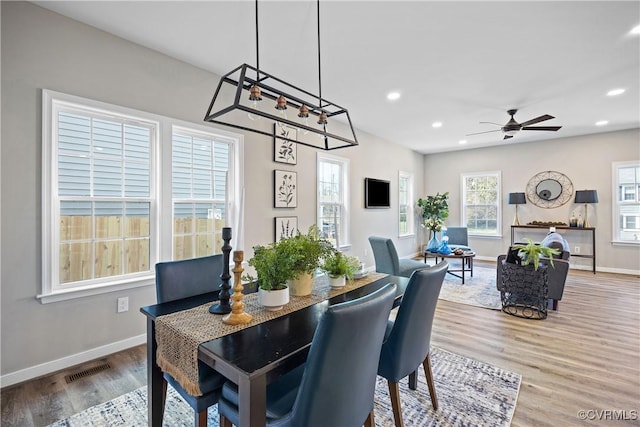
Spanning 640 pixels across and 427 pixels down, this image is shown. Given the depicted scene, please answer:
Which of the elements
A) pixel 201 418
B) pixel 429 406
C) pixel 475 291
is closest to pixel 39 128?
pixel 201 418

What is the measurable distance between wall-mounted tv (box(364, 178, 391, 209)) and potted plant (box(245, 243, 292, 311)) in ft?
14.1

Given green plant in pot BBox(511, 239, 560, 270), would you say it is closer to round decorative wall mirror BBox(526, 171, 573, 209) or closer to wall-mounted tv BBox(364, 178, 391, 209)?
wall-mounted tv BBox(364, 178, 391, 209)

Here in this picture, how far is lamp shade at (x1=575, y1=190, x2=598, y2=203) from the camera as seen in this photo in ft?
18.6

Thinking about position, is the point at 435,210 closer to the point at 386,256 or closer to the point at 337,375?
the point at 386,256

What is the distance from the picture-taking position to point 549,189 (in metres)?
6.41

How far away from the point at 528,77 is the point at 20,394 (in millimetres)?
5437

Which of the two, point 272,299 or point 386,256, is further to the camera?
point 386,256

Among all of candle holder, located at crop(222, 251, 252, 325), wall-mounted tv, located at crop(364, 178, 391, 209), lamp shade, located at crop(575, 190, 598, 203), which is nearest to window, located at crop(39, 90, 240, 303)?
candle holder, located at crop(222, 251, 252, 325)

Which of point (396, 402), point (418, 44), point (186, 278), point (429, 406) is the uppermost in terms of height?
point (418, 44)

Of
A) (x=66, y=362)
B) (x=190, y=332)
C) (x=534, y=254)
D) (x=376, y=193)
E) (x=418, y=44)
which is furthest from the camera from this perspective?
(x=376, y=193)

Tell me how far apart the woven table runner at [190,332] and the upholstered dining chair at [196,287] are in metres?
0.12

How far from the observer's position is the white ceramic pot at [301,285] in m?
1.81

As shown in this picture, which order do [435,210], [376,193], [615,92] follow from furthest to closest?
1. [435,210]
2. [376,193]
3. [615,92]

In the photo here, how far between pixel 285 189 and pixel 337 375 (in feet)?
10.3
